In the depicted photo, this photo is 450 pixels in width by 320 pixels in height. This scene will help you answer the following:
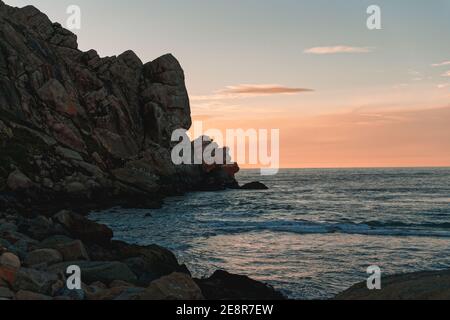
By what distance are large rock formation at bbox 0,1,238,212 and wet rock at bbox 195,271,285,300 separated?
22.2 m

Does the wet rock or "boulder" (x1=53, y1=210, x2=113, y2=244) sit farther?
"boulder" (x1=53, y1=210, x2=113, y2=244)

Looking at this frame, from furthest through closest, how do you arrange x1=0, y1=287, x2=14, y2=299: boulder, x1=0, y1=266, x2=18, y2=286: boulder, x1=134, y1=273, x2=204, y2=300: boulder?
x1=0, y1=266, x2=18, y2=286: boulder, x1=134, y1=273, x2=204, y2=300: boulder, x1=0, y1=287, x2=14, y2=299: boulder

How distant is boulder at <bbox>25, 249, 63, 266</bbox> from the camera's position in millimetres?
14859

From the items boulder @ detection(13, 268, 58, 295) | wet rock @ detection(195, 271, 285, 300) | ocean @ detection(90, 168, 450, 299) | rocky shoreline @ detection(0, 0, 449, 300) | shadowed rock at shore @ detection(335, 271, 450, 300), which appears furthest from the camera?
ocean @ detection(90, 168, 450, 299)

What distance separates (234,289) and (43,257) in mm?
6769

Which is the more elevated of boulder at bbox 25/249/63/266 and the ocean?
boulder at bbox 25/249/63/266

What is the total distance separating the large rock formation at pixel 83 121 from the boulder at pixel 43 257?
19.8 metres

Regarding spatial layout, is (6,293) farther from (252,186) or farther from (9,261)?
(252,186)

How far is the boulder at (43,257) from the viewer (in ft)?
48.8

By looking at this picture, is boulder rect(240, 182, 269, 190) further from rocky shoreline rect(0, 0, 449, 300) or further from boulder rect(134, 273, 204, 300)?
boulder rect(134, 273, 204, 300)

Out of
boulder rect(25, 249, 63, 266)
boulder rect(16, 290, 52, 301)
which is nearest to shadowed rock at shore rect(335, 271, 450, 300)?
boulder rect(16, 290, 52, 301)

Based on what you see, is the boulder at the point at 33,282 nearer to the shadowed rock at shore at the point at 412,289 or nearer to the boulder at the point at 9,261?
the boulder at the point at 9,261

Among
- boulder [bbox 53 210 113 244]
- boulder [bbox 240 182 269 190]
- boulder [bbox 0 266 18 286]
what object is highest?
boulder [bbox 0 266 18 286]

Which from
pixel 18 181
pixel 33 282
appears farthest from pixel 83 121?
pixel 33 282
